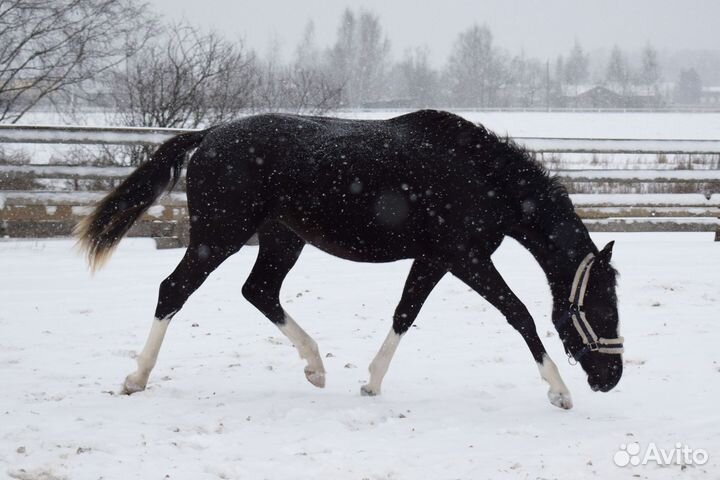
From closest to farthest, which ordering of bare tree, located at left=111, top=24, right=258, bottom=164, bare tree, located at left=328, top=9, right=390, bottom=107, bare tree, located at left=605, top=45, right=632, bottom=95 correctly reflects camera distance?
bare tree, located at left=111, top=24, right=258, bottom=164 < bare tree, located at left=328, top=9, right=390, bottom=107 < bare tree, located at left=605, top=45, right=632, bottom=95

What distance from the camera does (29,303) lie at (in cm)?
636

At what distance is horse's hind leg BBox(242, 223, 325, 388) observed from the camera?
4.57 m

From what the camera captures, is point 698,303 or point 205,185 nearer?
point 205,185

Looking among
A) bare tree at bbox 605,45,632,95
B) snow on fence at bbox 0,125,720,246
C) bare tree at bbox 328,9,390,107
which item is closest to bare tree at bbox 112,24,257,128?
snow on fence at bbox 0,125,720,246

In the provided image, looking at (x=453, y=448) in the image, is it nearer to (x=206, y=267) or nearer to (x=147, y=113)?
(x=206, y=267)

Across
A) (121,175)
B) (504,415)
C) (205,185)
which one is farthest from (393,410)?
(121,175)

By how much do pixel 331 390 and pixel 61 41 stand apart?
942 centimetres

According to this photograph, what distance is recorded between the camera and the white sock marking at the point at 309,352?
14.7ft

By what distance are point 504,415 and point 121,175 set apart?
6.46 meters

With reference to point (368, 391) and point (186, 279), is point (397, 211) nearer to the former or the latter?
point (368, 391)

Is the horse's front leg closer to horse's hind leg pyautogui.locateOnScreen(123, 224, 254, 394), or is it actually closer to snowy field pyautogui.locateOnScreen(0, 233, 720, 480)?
snowy field pyautogui.locateOnScreen(0, 233, 720, 480)

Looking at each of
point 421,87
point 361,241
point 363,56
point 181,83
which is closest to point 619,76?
point 363,56

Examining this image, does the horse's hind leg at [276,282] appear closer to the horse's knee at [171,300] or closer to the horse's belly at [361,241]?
the horse's belly at [361,241]

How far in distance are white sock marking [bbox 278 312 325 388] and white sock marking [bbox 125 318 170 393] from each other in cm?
69
